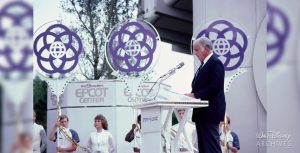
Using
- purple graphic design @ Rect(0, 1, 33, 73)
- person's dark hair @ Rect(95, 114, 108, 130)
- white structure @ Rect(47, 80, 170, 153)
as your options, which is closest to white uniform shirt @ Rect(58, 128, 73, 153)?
person's dark hair @ Rect(95, 114, 108, 130)

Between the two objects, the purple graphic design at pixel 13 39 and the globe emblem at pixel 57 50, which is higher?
the globe emblem at pixel 57 50

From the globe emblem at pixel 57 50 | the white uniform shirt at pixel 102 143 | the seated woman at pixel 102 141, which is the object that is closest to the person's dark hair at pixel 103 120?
the seated woman at pixel 102 141

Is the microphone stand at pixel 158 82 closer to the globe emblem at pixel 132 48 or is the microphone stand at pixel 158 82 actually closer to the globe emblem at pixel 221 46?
the globe emblem at pixel 132 48

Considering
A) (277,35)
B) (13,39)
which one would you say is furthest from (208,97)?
(13,39)

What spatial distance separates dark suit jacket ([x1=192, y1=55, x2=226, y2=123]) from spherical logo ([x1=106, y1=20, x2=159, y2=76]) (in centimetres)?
399

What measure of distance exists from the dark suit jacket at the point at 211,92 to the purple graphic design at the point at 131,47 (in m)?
4.03

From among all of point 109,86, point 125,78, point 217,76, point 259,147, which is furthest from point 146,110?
point 109,86

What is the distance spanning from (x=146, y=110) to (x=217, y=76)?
2.33 feet

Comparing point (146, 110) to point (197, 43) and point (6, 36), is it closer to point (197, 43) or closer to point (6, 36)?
point (197, 43)

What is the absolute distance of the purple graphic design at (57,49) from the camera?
8.23m

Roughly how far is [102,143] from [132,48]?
5.71 ft

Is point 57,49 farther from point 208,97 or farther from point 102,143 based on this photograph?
point 208,97

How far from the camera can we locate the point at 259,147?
11.6m

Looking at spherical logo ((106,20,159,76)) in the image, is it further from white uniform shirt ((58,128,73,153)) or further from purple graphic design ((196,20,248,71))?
white uniform shirt ((58,128,73,153))
